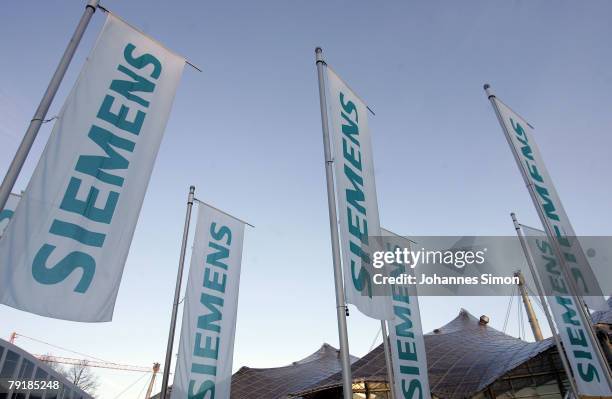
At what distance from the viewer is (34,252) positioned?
4.46 metres

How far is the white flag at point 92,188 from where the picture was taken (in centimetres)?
441

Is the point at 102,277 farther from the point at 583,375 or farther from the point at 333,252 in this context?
the point at 583,375

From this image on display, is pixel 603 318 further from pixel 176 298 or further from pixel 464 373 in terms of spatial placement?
pixel 176 298

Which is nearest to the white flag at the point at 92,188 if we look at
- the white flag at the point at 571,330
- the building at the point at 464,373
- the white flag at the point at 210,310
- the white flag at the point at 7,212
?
the white flag at the point at 210,310

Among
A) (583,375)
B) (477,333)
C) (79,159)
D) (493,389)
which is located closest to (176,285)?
(79,159)

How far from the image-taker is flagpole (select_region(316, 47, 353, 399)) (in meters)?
5.49

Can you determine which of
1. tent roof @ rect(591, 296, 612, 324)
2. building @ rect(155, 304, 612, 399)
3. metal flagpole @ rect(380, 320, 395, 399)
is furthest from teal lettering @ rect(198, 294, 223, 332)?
tent roof @ rect(591, 296, 612, 324)

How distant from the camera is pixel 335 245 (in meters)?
6.45

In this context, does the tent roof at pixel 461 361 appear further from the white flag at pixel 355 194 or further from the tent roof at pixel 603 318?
the white flag at pixel 355 194

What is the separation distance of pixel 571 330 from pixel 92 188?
36.3 ft

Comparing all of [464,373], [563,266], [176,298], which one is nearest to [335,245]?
[176,298]

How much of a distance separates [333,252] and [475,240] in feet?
47.4

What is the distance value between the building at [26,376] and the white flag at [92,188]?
2273 cm

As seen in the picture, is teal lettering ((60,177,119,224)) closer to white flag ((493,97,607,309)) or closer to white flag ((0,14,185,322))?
white flag ((0,14,185,322))
